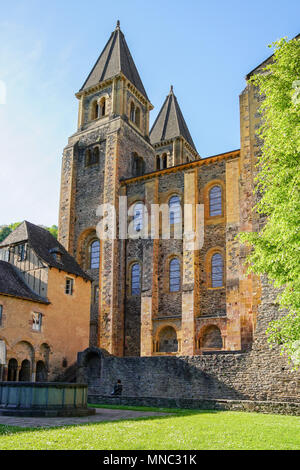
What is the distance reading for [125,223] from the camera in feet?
112

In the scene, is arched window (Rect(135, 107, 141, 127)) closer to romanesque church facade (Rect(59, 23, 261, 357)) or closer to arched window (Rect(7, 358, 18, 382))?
romanesque church facade (Rect(59, 23, 261, 357))

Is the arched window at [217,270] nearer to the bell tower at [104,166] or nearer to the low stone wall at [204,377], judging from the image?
the bell tower at [104,166]

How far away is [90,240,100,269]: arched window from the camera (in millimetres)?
34375

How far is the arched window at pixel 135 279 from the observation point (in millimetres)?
32719

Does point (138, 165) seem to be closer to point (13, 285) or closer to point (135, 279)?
point (135, 279)

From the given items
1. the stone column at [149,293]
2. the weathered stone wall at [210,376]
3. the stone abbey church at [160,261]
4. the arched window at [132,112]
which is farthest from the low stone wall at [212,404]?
the arched window at [132,112]

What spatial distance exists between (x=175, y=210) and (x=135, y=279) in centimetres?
586

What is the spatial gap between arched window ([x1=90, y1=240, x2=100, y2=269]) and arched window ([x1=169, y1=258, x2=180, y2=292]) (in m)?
6.07

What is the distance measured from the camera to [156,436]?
332 inches

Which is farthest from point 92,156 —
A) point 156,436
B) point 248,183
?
point 156,436

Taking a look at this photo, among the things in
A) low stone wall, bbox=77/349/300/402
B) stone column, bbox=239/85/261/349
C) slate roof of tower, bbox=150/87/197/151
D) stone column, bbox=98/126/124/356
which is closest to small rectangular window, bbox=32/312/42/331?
low stone wall, bbox=77/349/300/402

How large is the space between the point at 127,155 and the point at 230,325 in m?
16.9

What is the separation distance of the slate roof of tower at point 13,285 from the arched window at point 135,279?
8735mm
